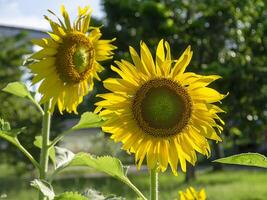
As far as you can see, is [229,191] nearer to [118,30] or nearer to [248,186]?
[248,186]

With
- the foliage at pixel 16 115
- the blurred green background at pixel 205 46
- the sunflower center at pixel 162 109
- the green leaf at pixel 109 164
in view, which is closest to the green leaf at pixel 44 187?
the green leaf at pixel 109 164

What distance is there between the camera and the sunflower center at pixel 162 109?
54.3 inches

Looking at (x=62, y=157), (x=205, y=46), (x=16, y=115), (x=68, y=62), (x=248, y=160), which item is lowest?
(x=16, y=115)

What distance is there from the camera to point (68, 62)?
167 cm

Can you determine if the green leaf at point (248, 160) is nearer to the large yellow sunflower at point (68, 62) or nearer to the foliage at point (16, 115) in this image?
the large yellow sunflower at point (68, 62)

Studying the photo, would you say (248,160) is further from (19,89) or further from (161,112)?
(19,89)

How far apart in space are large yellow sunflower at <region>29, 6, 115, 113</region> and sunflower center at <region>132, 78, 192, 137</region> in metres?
0.26

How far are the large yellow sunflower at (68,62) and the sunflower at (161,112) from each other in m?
0.26

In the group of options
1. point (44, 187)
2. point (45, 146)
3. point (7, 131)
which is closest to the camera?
point (44, 187)

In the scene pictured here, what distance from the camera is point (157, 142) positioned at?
4.58 feet

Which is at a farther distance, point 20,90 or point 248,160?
point 20,90

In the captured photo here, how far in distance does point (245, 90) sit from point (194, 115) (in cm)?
1386

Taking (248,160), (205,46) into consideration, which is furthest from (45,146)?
(205,46)

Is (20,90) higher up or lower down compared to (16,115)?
higher up
